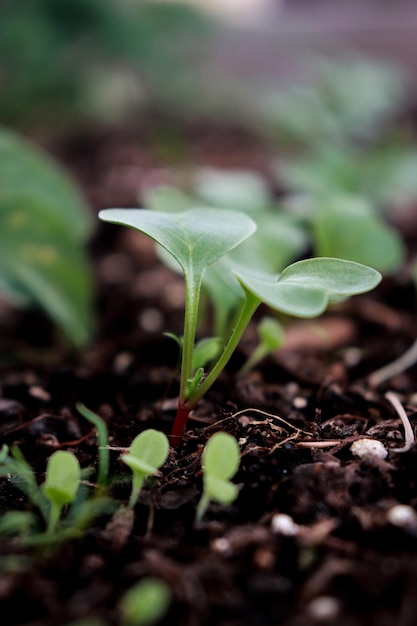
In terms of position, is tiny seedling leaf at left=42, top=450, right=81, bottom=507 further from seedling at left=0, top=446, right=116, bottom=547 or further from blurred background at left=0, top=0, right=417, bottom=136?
blurred background at left=0, top=0, right=417, bottom=136

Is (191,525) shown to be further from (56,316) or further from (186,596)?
(56,316)

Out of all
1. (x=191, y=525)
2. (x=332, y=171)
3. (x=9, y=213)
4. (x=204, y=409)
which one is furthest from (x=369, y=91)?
(x=191, y=525)

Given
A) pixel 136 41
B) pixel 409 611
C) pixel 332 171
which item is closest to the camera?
pixel 409 611

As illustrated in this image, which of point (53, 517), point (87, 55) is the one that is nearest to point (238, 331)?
point (53, 517)

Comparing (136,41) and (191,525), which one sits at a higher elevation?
(136,41)

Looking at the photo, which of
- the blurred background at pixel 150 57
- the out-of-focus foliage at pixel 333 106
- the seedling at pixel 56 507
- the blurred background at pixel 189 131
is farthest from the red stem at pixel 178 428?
the blurred background at pixel 150 57

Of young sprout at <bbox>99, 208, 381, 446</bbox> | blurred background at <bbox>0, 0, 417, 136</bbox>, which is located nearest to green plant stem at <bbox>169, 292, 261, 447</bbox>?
young sprout at <bbox>99, 208, 381, 446</bbox>

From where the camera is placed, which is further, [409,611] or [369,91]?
[369,91]
